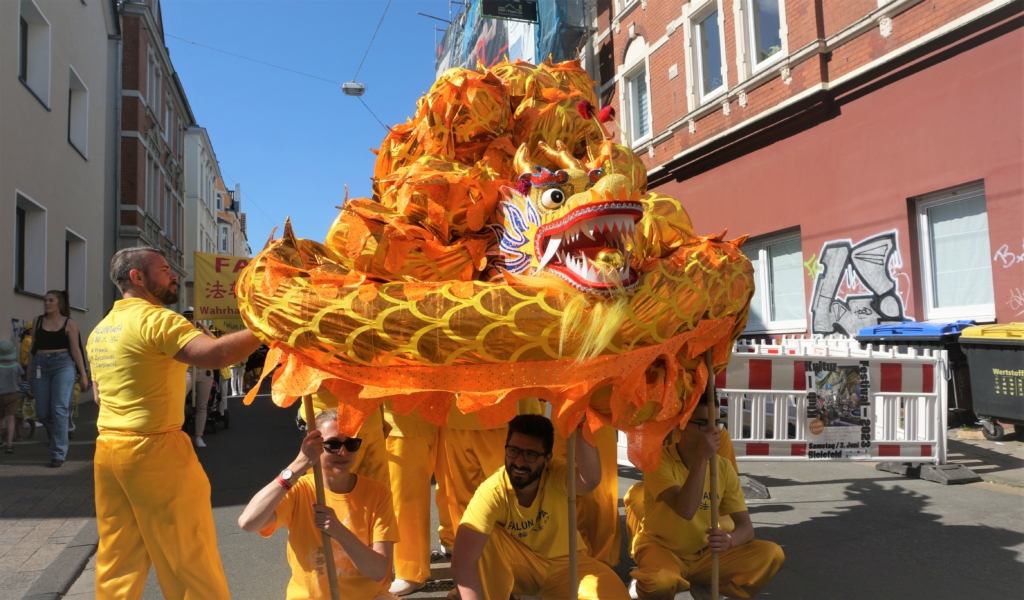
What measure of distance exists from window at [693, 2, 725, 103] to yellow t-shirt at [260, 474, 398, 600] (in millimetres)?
11463

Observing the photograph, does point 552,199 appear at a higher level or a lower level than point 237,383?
higher

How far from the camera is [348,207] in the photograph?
2918 millimetres

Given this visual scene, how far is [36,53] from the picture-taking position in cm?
1190

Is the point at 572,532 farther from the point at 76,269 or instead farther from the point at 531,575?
the point at 76,269

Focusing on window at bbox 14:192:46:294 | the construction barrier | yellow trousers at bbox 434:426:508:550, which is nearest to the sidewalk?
yellow trousers at bbox 434:426:508:550

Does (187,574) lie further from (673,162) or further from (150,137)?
(150,137)

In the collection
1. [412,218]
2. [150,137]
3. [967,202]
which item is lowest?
[412,218]

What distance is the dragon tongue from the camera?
259 cm

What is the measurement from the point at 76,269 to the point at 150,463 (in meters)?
14.1

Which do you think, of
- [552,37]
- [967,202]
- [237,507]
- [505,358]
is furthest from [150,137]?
[505,358]

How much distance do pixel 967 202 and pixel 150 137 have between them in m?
22.6

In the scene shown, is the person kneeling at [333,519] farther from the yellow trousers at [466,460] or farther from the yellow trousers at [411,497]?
the yellow trousers at [466,460]

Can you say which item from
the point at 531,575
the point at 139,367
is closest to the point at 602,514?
the point at 531,575

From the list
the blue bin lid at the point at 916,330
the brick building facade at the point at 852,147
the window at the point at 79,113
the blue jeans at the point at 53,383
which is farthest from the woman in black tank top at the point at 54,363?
the brick building facade at the point at 852,147
